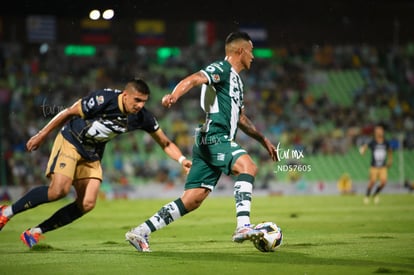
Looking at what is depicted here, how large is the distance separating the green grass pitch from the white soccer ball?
11cm

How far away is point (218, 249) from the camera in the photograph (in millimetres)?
9820

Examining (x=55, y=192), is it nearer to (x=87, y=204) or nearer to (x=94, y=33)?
(x=87, y=204)

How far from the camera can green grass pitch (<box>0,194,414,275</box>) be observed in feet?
25.0

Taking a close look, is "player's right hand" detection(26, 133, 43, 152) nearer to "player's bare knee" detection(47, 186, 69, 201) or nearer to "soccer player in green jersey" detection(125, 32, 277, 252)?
"player's bare knee" detection(47, 186, 69, 201)

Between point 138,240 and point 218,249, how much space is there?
128 centimetres

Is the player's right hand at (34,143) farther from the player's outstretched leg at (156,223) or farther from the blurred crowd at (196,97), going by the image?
the blurred crowd at (196,97)

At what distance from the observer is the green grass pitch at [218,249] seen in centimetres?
762

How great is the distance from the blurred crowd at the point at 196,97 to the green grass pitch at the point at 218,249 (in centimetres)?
1269

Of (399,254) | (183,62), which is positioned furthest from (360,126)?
(399,254)

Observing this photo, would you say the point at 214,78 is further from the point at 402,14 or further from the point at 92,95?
the point at 402,14

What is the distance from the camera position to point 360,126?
109ft

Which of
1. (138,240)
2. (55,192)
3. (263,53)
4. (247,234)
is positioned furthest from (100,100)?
(263,53)

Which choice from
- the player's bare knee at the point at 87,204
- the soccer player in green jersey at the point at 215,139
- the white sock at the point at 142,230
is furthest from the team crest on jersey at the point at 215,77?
the player's bare knee at the point at 87,204

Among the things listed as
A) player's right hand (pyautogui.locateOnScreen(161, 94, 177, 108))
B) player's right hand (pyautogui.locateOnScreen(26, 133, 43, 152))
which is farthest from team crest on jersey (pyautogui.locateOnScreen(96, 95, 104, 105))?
player's right hand (pyautogui.locateOnScreen(161, 94, 177, 108))
